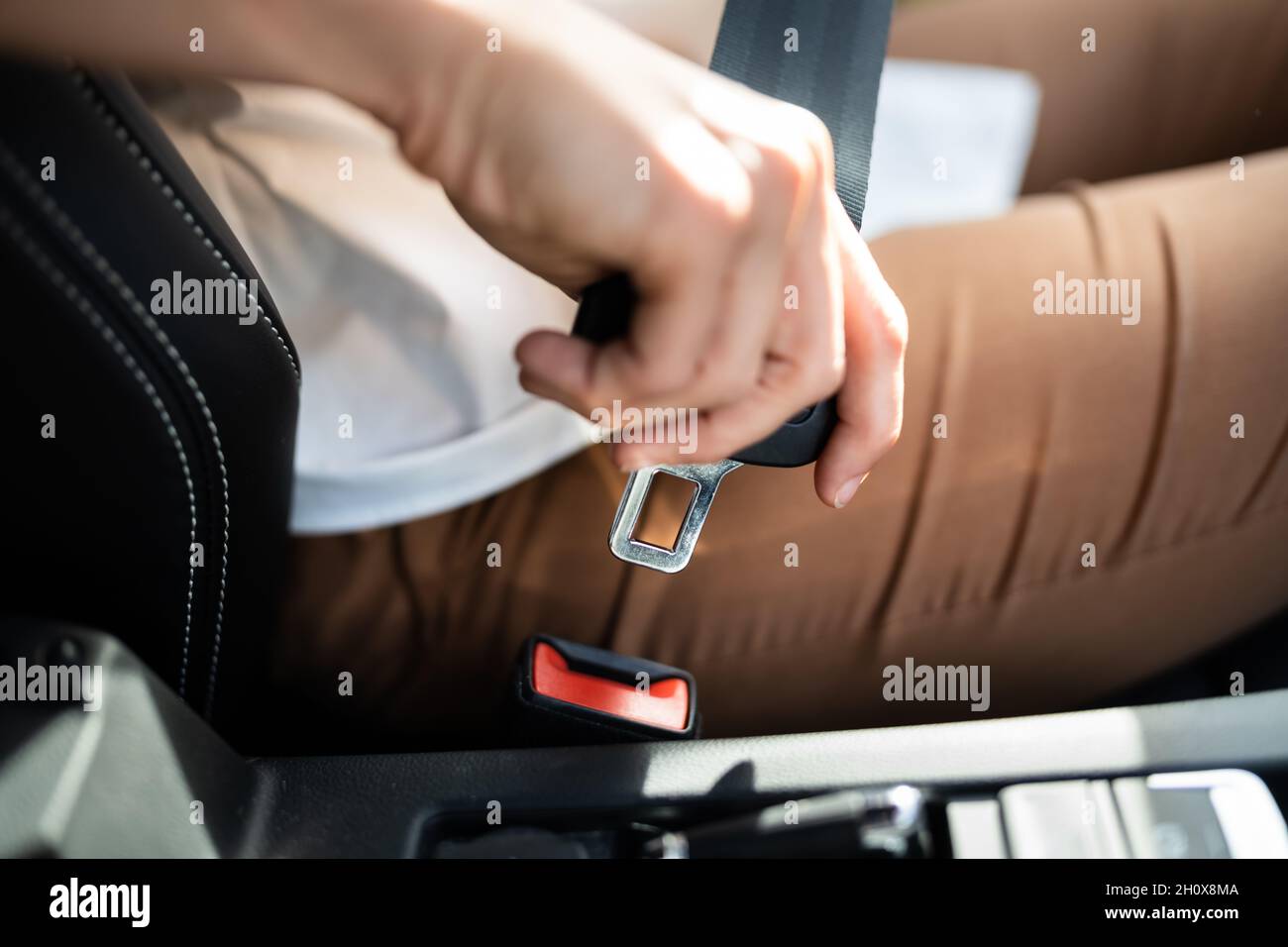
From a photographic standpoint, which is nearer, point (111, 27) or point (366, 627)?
point (111, 27)

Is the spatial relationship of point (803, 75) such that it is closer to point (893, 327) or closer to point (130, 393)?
point (893, 327)

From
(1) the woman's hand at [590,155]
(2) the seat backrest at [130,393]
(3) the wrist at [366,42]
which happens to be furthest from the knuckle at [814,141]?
(2) the seat backrest at [130,393]

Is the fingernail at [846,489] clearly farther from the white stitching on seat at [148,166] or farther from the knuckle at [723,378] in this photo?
the white stitching on seat at [148,166]

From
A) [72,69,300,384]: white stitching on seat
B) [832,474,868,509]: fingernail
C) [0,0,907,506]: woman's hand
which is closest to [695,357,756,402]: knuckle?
[0,0,907,506]: woman's hand

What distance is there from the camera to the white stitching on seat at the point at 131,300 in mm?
351

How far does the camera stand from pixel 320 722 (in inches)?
27.6

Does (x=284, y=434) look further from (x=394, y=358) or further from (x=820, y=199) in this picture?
Result: (x=820, y=199)

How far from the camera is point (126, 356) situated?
1.33 ft

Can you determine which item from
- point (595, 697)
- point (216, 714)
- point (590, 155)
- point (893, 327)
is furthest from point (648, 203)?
point (216, 714)

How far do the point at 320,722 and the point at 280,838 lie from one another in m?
0.25

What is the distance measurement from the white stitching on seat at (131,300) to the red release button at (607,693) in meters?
0.16

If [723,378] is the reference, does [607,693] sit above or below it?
below

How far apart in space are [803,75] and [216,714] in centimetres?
47
